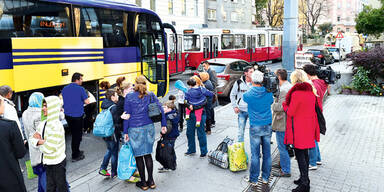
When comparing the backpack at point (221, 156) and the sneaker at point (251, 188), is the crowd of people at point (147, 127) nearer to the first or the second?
the sneaker at point (251, 188)

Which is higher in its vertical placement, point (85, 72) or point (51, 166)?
point (85, 72)

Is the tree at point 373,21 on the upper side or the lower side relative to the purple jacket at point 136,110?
upper

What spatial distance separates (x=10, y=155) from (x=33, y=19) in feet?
15.9

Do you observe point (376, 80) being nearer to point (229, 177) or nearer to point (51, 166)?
point (229, 177)

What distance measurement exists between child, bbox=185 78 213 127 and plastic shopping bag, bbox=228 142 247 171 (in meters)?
0.92

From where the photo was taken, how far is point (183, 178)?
5812 mm

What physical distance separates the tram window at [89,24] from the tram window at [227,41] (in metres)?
15.0

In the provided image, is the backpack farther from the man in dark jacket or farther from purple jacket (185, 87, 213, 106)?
the man in dark jacket

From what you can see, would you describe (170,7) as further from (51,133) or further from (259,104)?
(51,133)

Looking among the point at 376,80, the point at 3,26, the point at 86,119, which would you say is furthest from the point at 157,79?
the point at 376,80

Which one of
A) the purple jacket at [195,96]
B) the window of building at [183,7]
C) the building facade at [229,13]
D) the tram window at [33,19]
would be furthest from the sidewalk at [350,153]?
the building facade at [229,13]

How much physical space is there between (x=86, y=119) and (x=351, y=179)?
6.69m


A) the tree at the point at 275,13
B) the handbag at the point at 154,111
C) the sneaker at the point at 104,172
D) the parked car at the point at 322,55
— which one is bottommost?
the sneaker at the point at 104,172

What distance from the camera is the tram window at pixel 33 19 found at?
23.2 feet
